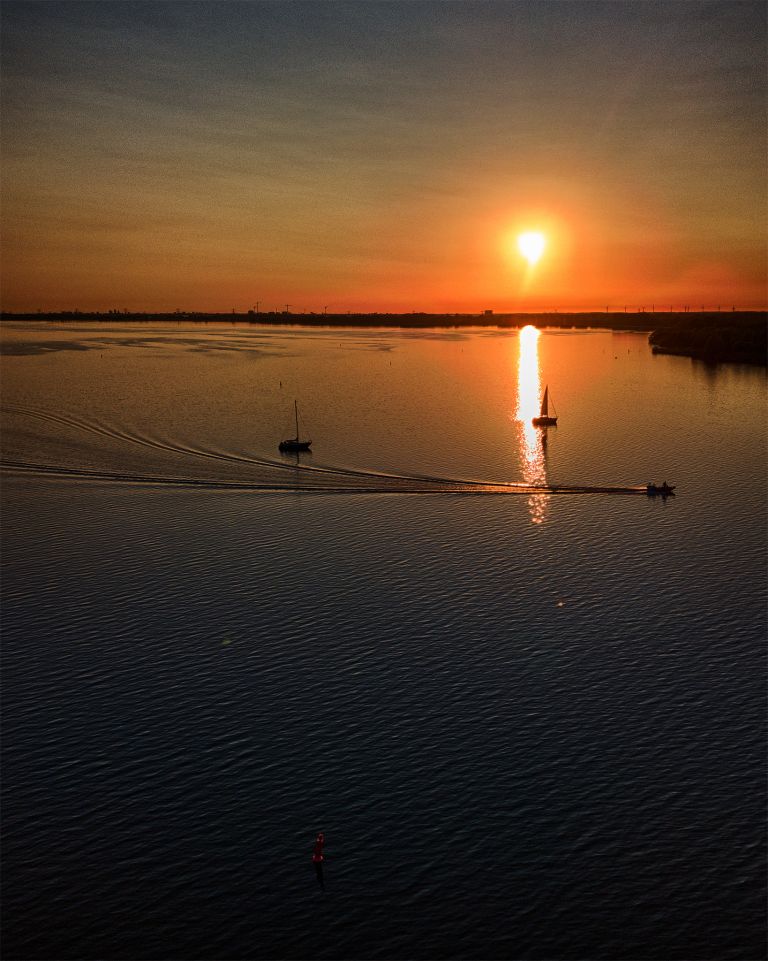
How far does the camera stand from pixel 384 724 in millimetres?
46031

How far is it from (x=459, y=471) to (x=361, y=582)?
4536 cm

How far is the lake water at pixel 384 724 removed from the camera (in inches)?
1272

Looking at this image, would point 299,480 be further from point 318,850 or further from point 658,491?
point 318,850

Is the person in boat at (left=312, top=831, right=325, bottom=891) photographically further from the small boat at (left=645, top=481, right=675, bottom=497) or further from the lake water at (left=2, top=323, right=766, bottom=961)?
the small boat at (left=645, top=481, right=675, bottom=497)

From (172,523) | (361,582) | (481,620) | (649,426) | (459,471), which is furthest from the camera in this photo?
(649,426)

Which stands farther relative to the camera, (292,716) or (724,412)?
(724,412)

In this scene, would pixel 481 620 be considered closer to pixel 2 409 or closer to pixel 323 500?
pixel 323 500

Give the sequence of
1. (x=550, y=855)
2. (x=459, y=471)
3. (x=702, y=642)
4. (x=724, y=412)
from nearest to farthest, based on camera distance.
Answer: (x=550, y=855), (x=702, y=642), (x=459, y=471), (x=724, y=412)

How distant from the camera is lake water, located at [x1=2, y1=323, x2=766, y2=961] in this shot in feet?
106

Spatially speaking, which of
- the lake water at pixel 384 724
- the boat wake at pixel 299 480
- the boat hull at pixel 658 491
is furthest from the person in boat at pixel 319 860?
the boat hull at pixel 658 491

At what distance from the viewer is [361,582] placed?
2756 inches

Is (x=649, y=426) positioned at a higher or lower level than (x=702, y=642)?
higher

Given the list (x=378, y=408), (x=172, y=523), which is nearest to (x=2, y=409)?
(x=378, y=408)

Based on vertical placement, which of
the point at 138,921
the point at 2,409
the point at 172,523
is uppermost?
the point at 2,409
